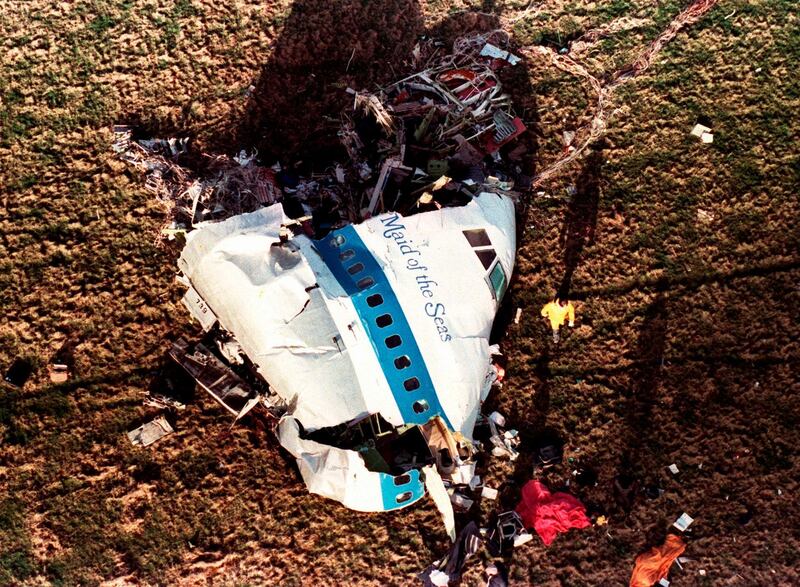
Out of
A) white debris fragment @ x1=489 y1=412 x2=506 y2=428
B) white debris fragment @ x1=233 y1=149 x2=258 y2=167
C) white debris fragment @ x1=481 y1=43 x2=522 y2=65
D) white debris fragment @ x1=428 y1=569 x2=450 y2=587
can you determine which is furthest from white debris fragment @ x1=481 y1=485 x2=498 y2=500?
white debris fragment @ x1=481 y1=43 x2=522 y2=65

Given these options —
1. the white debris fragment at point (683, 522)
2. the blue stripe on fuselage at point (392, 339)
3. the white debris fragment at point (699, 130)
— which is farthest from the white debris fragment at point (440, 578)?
the white debris fragment at point (699, 130)

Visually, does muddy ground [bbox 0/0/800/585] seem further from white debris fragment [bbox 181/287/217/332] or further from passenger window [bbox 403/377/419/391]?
passenger window [bbox 403/377/419/391]

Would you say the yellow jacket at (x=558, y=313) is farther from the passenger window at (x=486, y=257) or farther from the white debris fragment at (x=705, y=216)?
the white debris fragment at (x=705, y=216)

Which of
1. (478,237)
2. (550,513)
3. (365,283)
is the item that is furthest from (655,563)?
(365,283)

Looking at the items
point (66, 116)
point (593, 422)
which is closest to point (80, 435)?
point (66, 116)

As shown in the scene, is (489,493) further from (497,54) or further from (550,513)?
(497,54)
